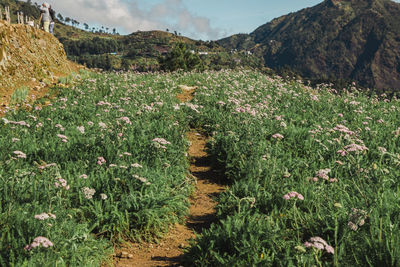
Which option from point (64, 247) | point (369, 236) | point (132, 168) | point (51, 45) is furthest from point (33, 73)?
point (369, 236)

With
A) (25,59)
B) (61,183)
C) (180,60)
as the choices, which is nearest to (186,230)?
(61,183)

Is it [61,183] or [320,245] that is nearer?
[320,245]

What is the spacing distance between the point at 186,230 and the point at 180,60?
68.5 m

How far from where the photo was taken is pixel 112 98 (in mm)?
12289

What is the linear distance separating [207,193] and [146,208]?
1.92 m

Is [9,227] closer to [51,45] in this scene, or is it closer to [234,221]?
[234,221]

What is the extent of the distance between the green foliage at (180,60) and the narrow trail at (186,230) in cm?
6273

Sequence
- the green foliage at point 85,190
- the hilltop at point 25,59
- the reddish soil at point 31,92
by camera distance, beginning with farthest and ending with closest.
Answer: the hilltop at point 25,59 → the reddish soil at point 31,92 → the green foliage at point 85,190

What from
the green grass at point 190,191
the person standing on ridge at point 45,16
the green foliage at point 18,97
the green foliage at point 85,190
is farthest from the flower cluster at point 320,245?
the person standing on ridge at point 45,16

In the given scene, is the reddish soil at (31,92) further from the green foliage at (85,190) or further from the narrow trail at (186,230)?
the narrow trail at (186,230)

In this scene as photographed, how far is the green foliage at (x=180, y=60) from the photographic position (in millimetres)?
70062

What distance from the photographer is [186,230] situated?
498cm

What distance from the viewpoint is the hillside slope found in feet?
42.2

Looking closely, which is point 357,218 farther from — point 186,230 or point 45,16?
point 45,16
